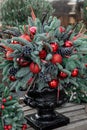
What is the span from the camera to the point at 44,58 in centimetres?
129

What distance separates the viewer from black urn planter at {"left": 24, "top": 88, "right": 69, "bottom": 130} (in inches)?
55.5

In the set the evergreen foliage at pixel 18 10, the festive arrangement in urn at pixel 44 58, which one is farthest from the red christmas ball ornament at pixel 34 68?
the evergreen foliage at pixel 18 10

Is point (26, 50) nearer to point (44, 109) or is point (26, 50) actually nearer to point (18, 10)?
point (44, 109)

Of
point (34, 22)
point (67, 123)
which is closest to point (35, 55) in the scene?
point (34, 22)

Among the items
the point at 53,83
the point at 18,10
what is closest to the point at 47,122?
the point at 53,83

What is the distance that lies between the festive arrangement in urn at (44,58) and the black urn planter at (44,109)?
0.05 metres

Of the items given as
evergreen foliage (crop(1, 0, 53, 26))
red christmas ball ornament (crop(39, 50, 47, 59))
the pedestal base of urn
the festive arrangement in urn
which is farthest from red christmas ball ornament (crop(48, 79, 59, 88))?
evergreen foliage (crop(1, 0, 53, 26))

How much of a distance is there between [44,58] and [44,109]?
32cm

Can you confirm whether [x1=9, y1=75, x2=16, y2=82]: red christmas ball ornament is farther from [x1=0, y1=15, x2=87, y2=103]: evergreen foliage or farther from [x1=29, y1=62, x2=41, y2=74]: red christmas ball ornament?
[x1=29, y1=62, x2=41, y2=74]: red christmas ball ornament

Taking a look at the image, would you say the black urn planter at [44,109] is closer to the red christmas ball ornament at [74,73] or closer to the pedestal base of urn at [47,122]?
the pedestal base of urn at [47,122]

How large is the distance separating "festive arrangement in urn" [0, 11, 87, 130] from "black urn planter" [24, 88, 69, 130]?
0.16ft

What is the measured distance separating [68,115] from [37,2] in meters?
1.57

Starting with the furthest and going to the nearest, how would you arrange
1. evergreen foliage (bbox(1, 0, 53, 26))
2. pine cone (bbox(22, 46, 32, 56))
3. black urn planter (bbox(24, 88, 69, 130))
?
evergreen foliage (bbox(1, 0, 53, 26)) < black urn planter (bbox(24, 88, 69, 130)) < pine cone (bbox(22, 46, 32, 56))

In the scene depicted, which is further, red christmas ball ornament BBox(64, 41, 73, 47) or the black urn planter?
the black urn planter
